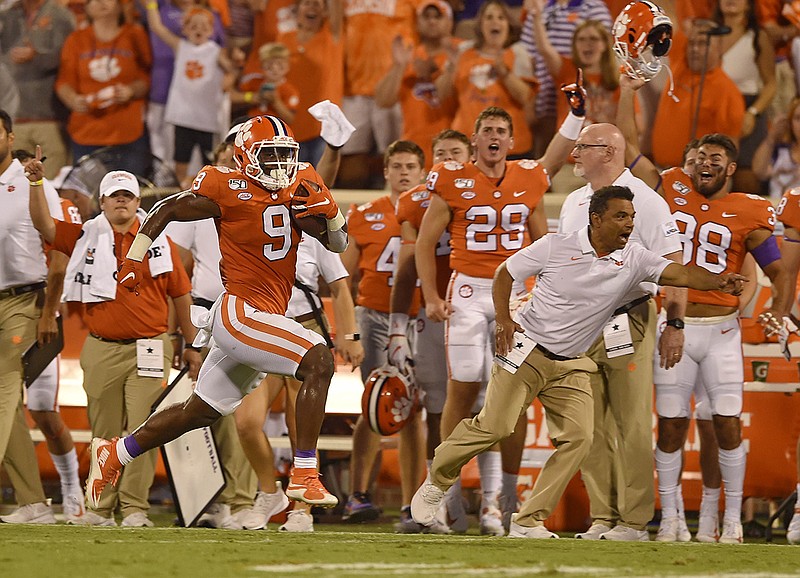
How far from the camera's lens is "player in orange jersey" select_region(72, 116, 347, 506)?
5.79 m

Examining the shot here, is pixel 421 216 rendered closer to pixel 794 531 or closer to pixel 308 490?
pixel 308 490

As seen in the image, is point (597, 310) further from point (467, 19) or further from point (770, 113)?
point (467, 19)

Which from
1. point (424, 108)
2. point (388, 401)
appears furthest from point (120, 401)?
point (424, 108)

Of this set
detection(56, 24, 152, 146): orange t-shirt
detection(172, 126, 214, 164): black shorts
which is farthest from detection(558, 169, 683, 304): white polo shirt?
detection(56, 24, 152, 146): orange t-shirt

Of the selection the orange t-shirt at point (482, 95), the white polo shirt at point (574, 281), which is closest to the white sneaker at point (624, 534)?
the white polo shirt at point (574, 281)

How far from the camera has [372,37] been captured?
33.4 feet

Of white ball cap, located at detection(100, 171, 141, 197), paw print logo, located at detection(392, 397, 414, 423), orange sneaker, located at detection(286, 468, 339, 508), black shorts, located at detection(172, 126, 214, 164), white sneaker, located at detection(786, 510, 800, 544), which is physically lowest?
white sneaker, located at detection(786, 510, 800, 544)

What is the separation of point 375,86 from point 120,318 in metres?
3.50

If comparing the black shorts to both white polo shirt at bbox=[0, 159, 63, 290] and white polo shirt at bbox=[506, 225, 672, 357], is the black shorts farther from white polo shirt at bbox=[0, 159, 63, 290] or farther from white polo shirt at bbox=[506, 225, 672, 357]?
white polo shirt at bbox=[506, 225, 672, 357]

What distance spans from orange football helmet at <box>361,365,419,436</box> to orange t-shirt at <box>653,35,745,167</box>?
3.09 metres

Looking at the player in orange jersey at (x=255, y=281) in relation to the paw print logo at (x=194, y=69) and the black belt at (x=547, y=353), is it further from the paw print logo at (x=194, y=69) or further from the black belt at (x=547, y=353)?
the paw print logo at (x=194, y=69)

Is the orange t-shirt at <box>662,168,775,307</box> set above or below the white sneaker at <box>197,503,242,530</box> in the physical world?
above

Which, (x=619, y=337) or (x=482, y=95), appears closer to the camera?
(x=619, y=337)

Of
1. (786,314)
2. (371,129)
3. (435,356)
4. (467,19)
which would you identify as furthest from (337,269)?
(467,19)
